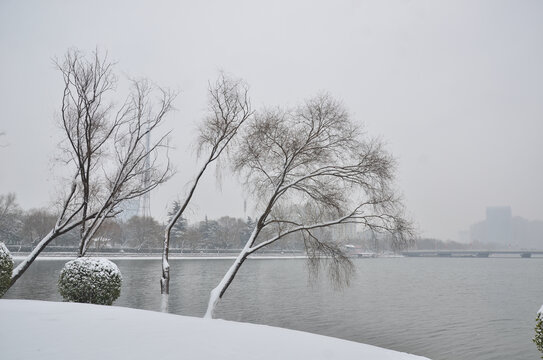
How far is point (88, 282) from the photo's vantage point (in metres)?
11.8

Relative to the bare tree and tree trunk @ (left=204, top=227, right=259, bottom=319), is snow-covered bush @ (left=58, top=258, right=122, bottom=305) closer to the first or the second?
tree trunk @ (left=204, top=227, right=259, bottom=319)

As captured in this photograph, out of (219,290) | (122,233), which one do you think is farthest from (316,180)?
(122,233)

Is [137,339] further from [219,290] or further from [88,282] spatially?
[219,290]

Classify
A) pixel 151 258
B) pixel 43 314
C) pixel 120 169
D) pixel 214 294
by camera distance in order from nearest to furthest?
pixel 43 314
pixel 214 294
pixel 120 169
pixel 151 258

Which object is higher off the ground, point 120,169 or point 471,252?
point 120,169

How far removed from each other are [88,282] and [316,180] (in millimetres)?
8463

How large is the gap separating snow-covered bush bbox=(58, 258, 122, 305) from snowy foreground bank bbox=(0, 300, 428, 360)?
8.74 ft

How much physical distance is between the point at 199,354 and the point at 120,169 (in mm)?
12092

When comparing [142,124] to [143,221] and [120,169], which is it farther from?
[143,221]

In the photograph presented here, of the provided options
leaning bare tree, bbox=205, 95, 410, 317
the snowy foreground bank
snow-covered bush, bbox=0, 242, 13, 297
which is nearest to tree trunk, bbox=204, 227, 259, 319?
leaning bare tree, bbox=205, 95, 410, 317

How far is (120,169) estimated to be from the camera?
16.2m

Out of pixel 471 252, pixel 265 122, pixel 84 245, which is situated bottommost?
pixel 471 252

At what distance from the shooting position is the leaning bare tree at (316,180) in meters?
13.1

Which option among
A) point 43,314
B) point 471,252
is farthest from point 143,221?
point 471,252
